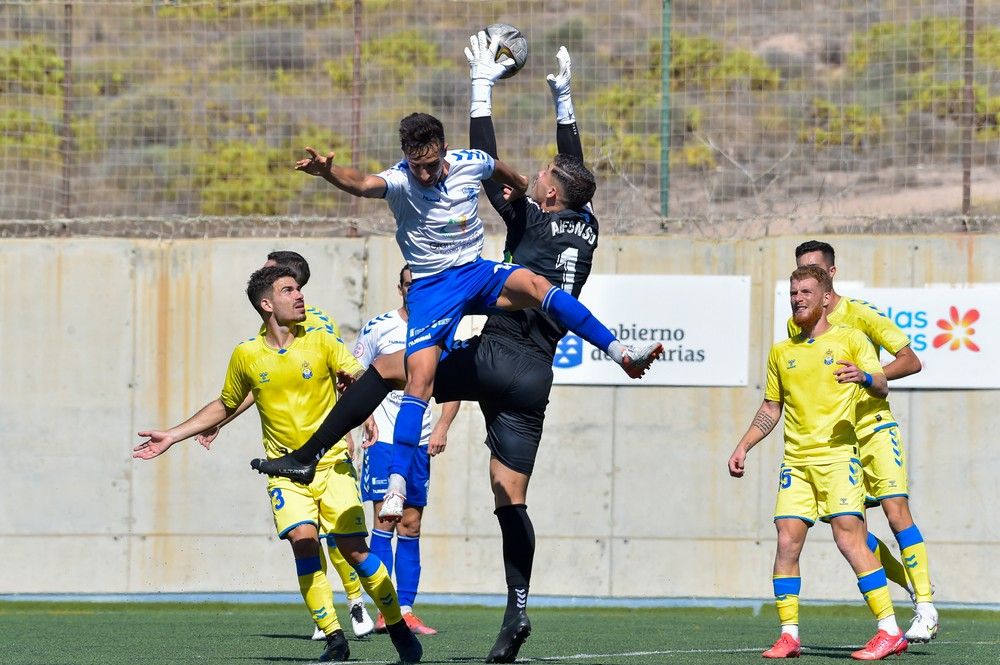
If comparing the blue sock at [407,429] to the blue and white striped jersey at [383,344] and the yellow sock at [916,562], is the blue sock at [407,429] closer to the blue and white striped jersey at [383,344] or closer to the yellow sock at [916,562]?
the blue and white striped jersey at [383,344]

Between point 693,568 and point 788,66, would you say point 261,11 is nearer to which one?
point 788,66

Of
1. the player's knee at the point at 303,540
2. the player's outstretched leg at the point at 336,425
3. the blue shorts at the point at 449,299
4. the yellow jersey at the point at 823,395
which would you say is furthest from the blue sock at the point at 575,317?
the player's knee at the point at 303,540

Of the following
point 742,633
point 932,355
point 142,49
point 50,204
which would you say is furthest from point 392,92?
point 742,633

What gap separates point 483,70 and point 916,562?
3819 mm

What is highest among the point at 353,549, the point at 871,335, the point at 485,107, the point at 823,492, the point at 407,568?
the point at 485,107

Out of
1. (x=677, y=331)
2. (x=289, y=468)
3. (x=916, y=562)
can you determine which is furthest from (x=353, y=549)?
(x=677, y=331)

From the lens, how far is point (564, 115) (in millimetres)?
7828

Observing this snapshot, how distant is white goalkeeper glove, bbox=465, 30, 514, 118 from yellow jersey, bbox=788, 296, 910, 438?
2.25 m

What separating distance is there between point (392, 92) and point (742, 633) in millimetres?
6140

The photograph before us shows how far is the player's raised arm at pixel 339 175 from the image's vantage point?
666 cm

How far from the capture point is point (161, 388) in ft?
40.9

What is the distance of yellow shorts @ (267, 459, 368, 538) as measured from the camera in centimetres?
790

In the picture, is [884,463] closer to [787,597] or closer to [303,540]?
[787,597]

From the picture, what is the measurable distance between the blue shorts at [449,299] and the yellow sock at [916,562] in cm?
311
